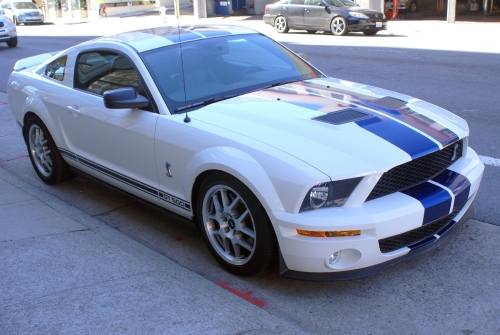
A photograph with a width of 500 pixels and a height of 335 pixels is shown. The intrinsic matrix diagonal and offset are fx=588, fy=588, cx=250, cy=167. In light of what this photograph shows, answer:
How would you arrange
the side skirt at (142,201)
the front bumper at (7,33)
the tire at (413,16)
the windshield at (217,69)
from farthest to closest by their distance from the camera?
the tire at (413,16)
the front bumper at (7,33)
the windshield at (217,69)
the side skirt at (142,201)

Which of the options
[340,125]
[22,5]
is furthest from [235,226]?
[22,5]

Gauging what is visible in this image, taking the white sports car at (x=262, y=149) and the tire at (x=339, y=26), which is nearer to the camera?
the white sports car at (x=262, y=149)

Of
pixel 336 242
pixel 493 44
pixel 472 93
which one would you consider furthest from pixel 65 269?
pixel 493 44

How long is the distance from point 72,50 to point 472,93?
20.4ft

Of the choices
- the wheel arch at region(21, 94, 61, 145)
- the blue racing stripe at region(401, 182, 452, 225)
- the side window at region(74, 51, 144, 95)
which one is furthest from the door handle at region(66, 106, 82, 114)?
the blue racing stripe at region(401, 182, 452, 225)

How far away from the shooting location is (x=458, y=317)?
10.9 feet

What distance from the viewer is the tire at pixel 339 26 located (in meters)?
19.3

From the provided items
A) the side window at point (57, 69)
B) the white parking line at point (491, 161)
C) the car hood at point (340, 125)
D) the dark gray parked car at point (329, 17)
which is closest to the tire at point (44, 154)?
the side window at point (57, 69)

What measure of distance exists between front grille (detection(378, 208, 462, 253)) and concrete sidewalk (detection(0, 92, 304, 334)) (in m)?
0.74

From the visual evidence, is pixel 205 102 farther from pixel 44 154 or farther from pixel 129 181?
pixel 44 154

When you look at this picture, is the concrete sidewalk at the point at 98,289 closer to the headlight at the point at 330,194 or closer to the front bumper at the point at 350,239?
the front bumper at the point at 350,239

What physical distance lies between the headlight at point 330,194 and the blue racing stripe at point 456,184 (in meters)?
0.73

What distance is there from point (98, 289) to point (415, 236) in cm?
205

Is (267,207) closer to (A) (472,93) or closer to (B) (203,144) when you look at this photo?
(B) (203,144)
